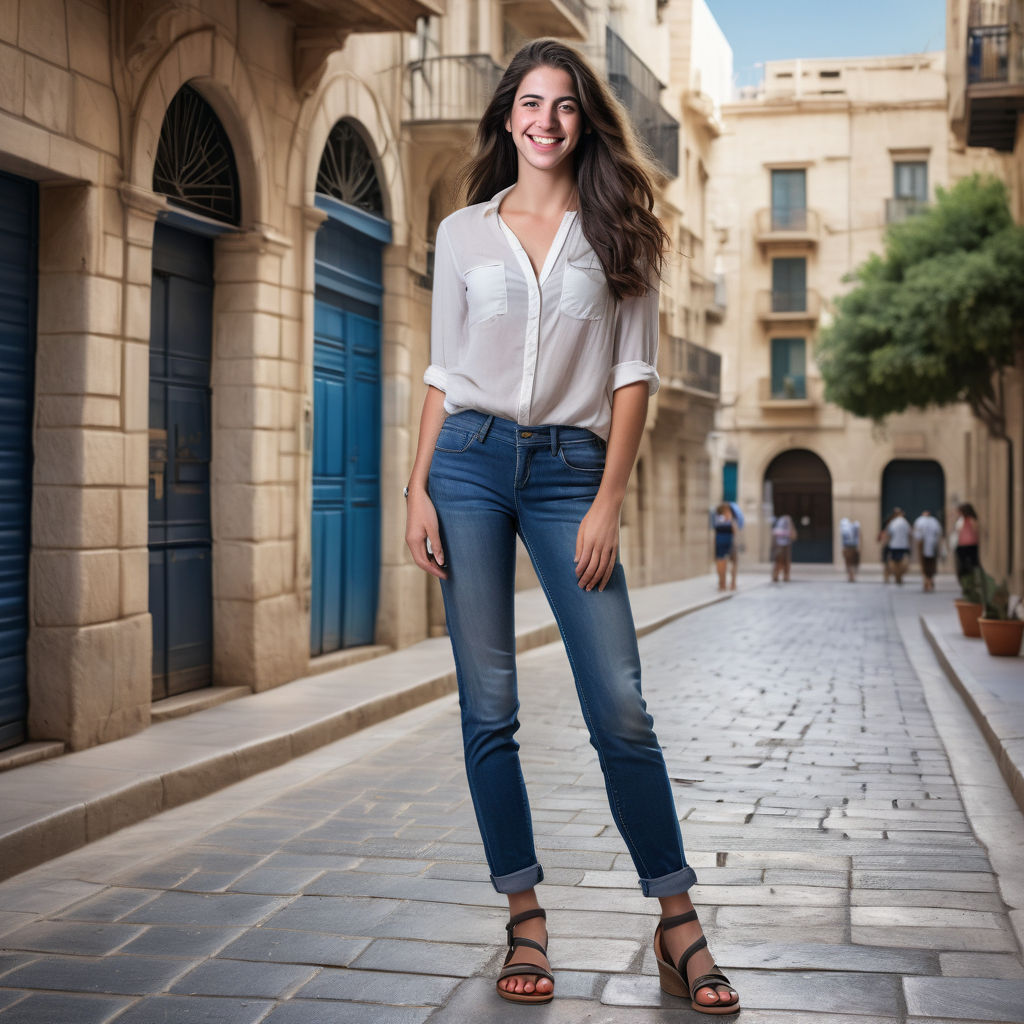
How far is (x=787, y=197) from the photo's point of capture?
46094 mm

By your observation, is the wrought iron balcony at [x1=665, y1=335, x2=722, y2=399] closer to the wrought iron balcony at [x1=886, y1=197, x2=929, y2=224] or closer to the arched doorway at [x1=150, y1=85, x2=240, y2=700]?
the wrought iron balcony at [x1=886, y1=197, x2=929, y2=224]

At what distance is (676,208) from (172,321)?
24548 millimetres

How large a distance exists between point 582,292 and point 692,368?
2912 cm

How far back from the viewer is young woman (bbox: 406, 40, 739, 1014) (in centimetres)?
345

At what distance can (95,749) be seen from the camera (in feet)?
23.9

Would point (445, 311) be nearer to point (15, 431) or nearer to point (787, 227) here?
point (15, 431)

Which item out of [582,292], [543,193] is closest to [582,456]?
[582,292]

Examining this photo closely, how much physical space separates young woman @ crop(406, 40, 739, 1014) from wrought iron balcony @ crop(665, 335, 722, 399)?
26.9 meters

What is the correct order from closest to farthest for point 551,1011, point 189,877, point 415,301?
point 551,1011 → point 189,877 → point 415,301

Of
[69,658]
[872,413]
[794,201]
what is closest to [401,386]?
[69,658]

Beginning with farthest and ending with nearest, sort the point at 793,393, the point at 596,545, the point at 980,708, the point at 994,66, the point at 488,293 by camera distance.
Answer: the point at 793,393
the point at 994,66
the point at 980,708
the point at 488,293
the point at 596,545

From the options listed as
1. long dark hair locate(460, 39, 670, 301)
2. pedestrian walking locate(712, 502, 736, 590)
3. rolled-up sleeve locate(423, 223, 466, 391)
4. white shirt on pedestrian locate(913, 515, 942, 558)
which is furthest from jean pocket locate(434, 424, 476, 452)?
white shirt on pedestrian locate(913, 515, 942, 558)

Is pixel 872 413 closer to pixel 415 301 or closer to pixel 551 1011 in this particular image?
pixel 415 301

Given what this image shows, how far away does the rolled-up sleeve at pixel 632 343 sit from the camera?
11.6ft
